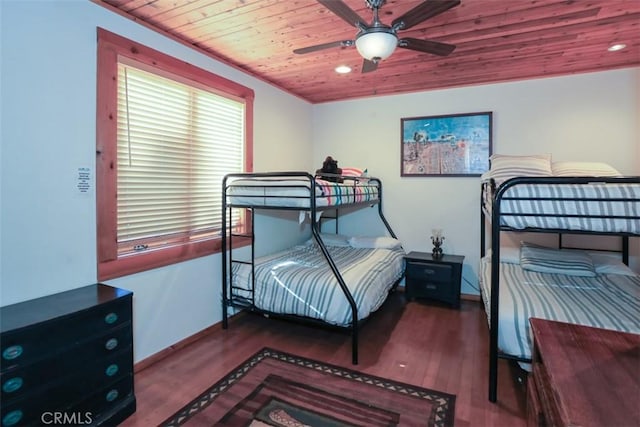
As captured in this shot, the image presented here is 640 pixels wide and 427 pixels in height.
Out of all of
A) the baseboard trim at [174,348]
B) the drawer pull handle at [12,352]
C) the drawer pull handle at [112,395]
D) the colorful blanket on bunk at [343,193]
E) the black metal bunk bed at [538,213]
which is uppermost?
the colorful blanket on bunk at [343,193]

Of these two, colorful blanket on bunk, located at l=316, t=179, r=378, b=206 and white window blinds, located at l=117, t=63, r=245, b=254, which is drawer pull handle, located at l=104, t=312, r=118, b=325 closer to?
white window blinds, located at l=117, t=63, r=245, b=254

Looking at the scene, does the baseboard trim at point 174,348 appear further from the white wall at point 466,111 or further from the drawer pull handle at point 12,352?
the white wall at point 466,111

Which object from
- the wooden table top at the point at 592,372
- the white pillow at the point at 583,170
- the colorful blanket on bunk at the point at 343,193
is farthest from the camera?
the white pillow at the point at 583,170

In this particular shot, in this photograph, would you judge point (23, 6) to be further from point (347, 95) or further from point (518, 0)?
point (347, 95)

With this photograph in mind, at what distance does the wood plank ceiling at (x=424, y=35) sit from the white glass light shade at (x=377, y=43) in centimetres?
38

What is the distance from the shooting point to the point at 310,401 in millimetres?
1944

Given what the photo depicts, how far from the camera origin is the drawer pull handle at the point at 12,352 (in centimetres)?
134

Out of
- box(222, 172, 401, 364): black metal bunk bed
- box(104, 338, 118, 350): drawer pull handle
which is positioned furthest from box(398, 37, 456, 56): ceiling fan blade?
box(104, 338, 118, 350): drawer pull handle

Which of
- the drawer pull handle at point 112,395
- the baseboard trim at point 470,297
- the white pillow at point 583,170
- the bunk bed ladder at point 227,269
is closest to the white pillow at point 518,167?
the white pillow at point 583,170

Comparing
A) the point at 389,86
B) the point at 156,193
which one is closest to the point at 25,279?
the point at 156,193

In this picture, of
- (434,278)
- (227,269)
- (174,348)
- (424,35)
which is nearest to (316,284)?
(227,269)

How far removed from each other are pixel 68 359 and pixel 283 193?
1.54 metres

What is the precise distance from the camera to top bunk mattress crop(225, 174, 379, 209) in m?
2.43

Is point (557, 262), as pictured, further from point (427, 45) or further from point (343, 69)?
point (343, 69)
